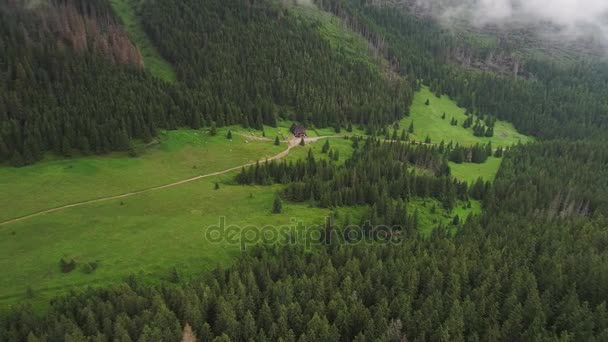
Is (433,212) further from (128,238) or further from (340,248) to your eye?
(128,238)

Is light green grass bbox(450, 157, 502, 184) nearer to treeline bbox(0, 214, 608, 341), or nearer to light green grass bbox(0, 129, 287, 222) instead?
light green grass bbox(0, 129, 287, 222)

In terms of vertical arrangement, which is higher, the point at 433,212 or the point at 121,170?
the point at 121,170

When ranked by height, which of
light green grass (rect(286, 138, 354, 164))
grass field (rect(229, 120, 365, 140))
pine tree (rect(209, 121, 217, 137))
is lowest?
light green grass (rect(286, 138, 354, 164))

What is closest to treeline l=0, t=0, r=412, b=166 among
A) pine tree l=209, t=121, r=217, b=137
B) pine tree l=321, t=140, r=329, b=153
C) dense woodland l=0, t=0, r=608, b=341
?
dense woodland l=0, t=0, r=608, b=341

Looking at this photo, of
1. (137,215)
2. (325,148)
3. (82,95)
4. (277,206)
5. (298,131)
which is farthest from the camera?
(298,131)

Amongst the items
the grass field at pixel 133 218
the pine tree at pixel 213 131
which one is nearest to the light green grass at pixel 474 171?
the grass field at pixel 133 218

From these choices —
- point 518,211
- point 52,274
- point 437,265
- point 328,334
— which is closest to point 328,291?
point 328,334

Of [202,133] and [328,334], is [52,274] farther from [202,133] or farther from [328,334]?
[202,133]

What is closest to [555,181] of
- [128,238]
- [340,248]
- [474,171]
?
[474,171]
